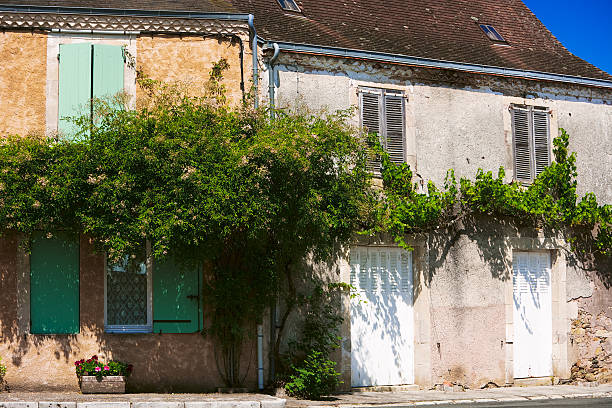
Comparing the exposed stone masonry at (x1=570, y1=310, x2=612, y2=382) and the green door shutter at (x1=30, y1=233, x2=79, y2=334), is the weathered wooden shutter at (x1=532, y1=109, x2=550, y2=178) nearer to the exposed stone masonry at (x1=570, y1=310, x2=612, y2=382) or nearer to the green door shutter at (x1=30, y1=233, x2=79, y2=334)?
the exposed stone masonry at (x1=570, y1=310, x2=612, y2=382)

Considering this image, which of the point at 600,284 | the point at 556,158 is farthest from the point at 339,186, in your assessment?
the point at 600,284

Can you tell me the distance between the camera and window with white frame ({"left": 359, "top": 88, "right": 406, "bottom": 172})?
13867 millimetres

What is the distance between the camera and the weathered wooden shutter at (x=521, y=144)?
1504 cm

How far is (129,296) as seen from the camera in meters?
12.2

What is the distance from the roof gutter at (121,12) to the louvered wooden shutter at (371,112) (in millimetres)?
2398

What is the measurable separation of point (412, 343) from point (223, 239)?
13.7 feet

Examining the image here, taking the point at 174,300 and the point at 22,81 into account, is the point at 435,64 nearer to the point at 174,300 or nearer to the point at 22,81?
the point at 174,300

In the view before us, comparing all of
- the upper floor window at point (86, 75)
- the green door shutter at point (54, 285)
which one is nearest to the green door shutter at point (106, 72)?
the upper floor window at point (86, 75)

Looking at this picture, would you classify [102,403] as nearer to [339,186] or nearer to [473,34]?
[339,186]

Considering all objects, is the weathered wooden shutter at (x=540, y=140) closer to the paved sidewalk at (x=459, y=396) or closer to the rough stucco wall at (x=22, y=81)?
the paved sidewalk at (x=459, y=396)

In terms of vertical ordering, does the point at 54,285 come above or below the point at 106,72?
below

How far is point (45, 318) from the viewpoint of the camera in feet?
39.1

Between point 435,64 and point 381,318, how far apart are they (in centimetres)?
419

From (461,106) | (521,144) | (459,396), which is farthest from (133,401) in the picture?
(521,144)
